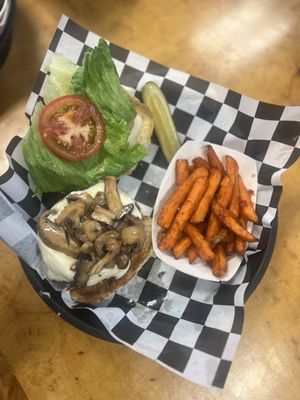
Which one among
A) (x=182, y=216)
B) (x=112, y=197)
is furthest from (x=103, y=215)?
(x=182, y=216)

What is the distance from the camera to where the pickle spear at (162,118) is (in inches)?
84.7

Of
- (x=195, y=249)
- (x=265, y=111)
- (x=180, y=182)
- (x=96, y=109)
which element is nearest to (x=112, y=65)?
(x=96, y=109)

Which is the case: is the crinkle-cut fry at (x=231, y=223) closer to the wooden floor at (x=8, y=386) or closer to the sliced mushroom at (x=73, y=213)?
the sliced mushroom at (x=73, y=213)

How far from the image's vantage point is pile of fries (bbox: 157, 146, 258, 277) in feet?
6.01

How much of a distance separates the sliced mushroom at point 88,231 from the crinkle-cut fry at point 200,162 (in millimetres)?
567

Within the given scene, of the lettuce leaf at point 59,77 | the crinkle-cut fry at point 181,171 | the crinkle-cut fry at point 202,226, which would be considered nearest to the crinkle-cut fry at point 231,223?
the crinkle-cut fry at point 202,226

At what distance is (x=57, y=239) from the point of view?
1.72m

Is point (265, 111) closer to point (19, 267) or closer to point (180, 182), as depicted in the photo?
point (180, 182)

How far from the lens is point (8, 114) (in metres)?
2.28

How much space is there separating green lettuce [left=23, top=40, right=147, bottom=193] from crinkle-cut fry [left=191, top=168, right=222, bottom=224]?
338 millimetres

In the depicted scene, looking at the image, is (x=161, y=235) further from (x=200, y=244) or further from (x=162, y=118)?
(x=162, y=118)

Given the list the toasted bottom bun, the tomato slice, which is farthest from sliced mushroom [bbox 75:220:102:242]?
the tomato slice

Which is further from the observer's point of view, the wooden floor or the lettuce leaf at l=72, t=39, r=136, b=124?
the lettuce leaf at l=72, t=39, r=136, b=124

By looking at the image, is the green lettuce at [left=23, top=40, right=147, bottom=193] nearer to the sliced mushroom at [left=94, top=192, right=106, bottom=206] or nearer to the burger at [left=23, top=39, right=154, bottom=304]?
the burger at [left=23, top=39, right=154, bottom=304]
